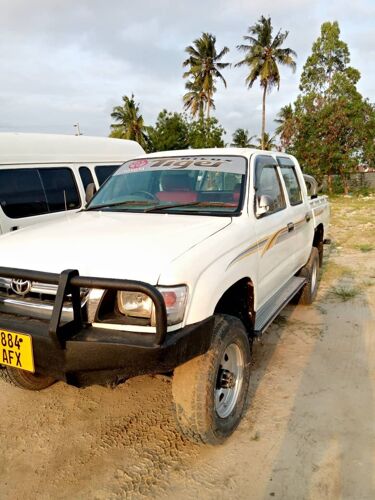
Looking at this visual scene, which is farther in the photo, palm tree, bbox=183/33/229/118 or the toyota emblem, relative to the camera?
palm tree, bbox=183/33/229/118

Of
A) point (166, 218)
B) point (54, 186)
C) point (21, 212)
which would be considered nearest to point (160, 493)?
point (166, 218)

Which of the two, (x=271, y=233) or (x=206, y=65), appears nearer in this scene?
(x=271, y=233)

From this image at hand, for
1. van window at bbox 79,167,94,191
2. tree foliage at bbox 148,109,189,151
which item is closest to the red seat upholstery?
van window at bbox 79,167,94,191

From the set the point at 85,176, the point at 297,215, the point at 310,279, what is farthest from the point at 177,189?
the point at 85,176

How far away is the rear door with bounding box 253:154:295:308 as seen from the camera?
332cm

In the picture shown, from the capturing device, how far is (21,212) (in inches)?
209

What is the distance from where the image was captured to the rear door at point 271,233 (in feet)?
10.9

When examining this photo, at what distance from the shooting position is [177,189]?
141 inches

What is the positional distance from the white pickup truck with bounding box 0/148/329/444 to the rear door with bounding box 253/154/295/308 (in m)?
0.02

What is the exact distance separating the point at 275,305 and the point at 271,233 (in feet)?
2.20

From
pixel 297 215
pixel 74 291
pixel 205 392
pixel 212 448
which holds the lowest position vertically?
pixel 212 448

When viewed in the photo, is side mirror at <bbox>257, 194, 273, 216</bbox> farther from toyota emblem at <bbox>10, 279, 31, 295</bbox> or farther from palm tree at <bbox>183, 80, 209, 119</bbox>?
palm tree at <bbox>183, 80, 209, 119</bbox>

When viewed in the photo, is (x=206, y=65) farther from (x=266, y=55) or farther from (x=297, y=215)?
(x=297, y=215)

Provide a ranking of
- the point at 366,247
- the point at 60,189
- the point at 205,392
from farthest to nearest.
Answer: the point at 366,247
the point at 60,189
the point at 205,392
